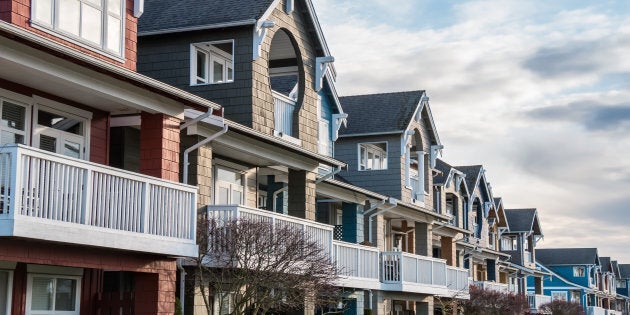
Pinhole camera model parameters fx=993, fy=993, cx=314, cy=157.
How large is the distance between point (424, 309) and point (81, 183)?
24.9 meters

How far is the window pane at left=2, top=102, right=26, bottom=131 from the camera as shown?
732 inches

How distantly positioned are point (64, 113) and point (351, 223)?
16.5m

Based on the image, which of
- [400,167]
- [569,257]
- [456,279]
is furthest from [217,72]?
[569,257]

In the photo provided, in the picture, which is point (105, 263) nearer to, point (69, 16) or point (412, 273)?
point (69, 16)

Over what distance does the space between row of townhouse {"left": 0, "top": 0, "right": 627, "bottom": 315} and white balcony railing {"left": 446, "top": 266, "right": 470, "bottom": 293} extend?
0.11 meters

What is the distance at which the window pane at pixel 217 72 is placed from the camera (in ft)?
92.3

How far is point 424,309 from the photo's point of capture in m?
39.8

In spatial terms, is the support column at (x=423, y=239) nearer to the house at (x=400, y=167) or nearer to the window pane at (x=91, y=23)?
the house at (x=400, y=167)

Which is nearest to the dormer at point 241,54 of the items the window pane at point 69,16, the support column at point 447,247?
the window pane at point 69,16

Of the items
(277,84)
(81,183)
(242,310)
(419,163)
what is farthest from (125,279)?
(419,163)

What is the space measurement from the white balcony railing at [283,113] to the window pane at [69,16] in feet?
30.5

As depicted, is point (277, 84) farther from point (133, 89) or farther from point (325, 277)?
point (133, 89)

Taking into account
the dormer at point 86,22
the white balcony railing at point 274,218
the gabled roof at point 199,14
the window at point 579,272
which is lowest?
the white balcony railing at point 274,218

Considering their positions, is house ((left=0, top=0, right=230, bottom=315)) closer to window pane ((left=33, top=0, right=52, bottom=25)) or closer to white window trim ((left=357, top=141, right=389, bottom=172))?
window pane ((left=33, top=0, right=52, bottom=25))
